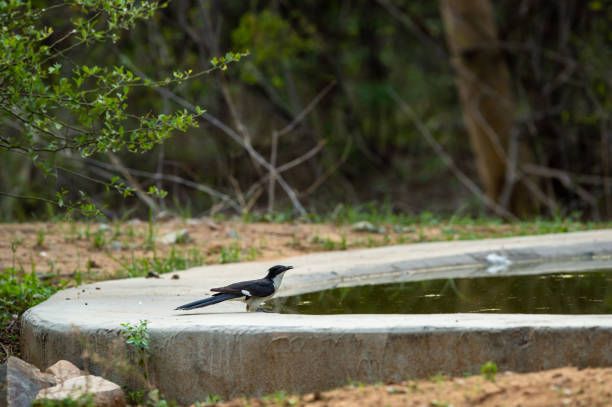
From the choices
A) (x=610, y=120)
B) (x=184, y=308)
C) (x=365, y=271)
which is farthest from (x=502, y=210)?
(x=184, y=308)

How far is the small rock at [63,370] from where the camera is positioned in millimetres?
3816

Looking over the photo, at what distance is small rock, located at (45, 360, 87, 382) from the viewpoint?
3816 millimetres

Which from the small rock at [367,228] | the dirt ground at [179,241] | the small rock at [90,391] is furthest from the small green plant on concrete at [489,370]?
the small rock at [367,228]

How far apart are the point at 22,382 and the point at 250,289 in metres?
1.37

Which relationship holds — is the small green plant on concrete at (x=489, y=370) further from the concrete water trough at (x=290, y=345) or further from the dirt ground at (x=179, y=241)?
the dirt ground at (x=179, y=241)

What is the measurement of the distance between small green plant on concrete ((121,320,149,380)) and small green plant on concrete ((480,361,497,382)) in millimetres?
1632

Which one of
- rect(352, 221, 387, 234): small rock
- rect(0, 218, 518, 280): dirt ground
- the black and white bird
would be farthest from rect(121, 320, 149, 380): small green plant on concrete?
rect(352, 221, 387, 234): small rock

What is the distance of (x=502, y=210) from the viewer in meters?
12.6

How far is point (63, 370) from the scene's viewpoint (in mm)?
3861

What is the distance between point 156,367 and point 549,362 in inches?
74.0

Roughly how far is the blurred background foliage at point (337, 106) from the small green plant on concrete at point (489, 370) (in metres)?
6.34

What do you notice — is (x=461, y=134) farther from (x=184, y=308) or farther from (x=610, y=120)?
(x=184, y=308)

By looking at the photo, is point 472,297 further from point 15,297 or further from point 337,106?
point 337,106

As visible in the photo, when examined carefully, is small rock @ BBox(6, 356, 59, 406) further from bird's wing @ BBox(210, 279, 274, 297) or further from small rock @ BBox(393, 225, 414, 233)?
small rock @ BBox(393, 225, 414, 233)
